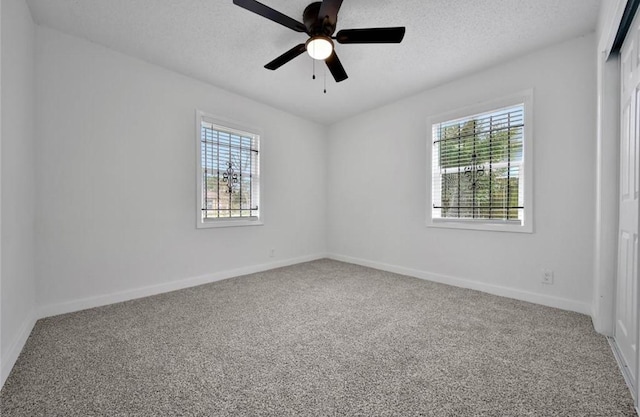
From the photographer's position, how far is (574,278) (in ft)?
8.25

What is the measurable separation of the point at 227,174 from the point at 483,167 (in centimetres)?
317

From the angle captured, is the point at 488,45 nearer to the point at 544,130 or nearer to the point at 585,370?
the point at 544,130

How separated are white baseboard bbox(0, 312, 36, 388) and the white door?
332 centimetres

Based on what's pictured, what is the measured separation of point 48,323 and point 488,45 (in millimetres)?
4549

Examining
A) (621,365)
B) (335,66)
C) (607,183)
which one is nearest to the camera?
(621,365)

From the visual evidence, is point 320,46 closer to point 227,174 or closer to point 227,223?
point 227,174

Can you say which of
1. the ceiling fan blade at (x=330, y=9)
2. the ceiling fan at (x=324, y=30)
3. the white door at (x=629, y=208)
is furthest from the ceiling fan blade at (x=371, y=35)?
the white door at (x=629, y=208)

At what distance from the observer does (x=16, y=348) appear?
1749mm

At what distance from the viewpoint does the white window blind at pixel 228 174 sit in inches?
138

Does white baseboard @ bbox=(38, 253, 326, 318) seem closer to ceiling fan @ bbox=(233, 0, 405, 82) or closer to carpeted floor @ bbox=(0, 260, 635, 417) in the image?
carpeted floor @ bbox=(0, 260, 635, 417)

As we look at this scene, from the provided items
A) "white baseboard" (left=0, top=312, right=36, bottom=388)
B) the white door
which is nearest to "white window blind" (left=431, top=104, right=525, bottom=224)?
the white door

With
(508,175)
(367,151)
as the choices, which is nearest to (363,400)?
(508,175)

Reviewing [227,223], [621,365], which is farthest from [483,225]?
[227,223]

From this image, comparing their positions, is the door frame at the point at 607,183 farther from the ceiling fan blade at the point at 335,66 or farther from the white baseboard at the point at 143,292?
the white baseboard at the point at 143,292
